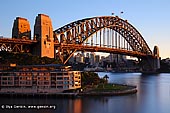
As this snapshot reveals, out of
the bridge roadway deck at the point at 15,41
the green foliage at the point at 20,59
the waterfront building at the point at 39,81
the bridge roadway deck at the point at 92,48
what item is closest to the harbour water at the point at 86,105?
the waterfront building at the point at 39,81

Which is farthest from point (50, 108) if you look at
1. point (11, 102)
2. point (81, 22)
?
point (81, 22)

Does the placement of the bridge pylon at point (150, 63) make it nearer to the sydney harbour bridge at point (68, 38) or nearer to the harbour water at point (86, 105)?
the sydney harbour bridge at point (68, 38)

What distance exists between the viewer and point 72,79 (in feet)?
118

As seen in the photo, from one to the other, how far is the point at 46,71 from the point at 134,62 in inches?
4076

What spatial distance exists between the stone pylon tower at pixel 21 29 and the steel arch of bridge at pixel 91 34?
5.18 m

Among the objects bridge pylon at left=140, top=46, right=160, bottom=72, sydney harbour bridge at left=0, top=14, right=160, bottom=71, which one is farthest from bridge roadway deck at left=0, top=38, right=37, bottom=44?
bridge pylon at left=140, top=46, right=160, bottom=72

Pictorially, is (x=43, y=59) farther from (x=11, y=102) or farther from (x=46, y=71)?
(x=11, y=102)

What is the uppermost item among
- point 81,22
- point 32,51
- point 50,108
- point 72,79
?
point 81,22

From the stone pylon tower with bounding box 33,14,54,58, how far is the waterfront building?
430 inches

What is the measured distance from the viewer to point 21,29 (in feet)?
163

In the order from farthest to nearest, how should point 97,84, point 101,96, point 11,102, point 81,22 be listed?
point 81,22, point 97,84, point 101,96, point 11,102

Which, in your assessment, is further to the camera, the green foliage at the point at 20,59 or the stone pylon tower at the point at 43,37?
the stone pylon tower at the point at 43,37

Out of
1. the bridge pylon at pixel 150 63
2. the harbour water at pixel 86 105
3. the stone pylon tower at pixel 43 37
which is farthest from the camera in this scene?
the bridge pylon at pixel 150 63

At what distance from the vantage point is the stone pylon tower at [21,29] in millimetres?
49188
